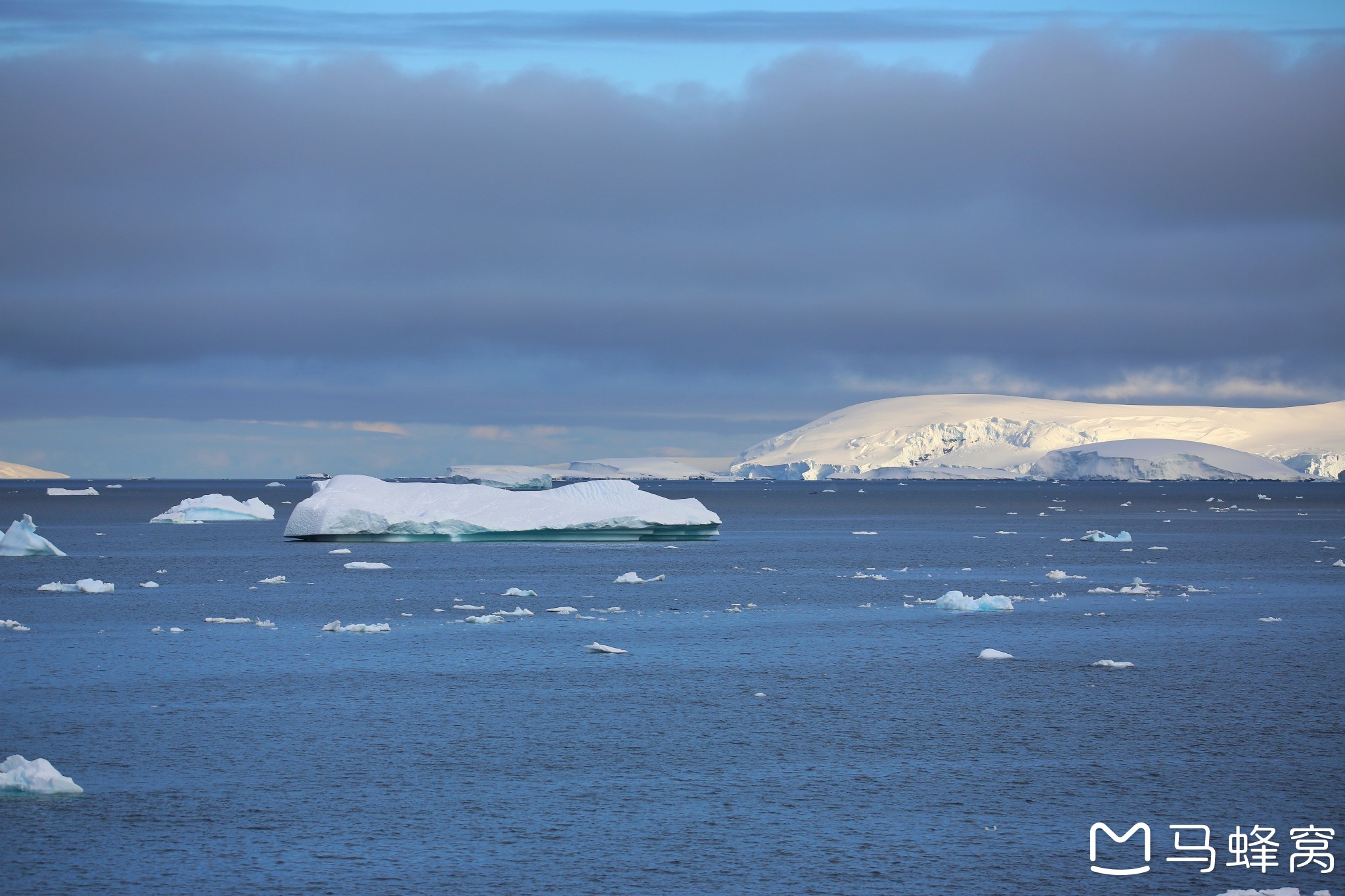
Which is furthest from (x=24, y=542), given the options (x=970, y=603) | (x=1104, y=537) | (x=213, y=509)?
(x=1104, y=537)

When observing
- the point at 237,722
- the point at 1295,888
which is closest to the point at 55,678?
the point at 237,722

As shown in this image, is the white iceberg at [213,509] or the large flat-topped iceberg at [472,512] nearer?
the large flat-topped iceberg at [472,512]

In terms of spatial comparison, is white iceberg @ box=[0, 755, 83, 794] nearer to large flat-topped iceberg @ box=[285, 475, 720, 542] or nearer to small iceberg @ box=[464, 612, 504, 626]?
small iceberg @ box=[464, 612, 504, 626]

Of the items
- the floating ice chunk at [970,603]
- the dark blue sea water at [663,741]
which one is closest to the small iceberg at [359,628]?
the dark blue sea water at [663,741]

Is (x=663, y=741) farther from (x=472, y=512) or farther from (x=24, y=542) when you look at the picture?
(x=24, y=542)

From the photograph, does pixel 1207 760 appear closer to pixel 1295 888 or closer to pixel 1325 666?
pixel 1295 888

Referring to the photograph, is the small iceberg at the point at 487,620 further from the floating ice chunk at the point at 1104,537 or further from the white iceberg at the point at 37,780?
the floating ice chunk at the point at 1104,537
